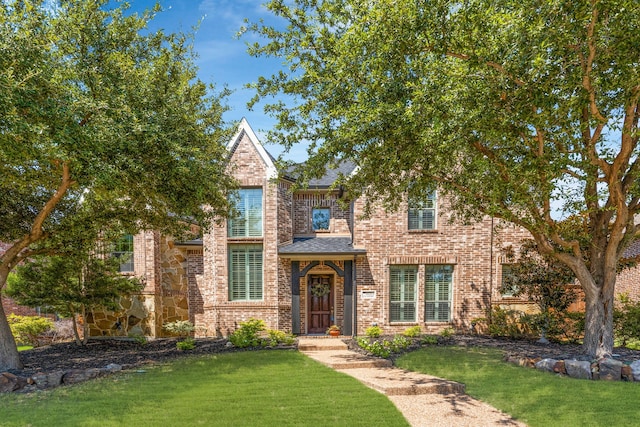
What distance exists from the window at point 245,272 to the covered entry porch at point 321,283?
3.98ft

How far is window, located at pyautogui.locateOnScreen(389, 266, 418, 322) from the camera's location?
13.6 m

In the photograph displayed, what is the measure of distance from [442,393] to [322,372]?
280 centimetres

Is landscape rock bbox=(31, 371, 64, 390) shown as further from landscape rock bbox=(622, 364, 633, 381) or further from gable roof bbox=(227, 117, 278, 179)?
landscape rock bbox=(622, 364, 633, 381)

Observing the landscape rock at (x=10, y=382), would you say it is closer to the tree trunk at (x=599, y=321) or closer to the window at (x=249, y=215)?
the window at (x=249, y=215)

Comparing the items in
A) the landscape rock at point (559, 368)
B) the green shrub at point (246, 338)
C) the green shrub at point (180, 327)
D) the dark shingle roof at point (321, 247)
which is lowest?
the green shrub at point (180, 327)

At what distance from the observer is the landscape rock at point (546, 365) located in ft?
26.9

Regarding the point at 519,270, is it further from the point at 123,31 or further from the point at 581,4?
the point at 123,31

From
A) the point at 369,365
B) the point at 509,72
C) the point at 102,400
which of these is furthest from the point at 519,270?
the point at 102,400

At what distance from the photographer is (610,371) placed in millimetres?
7652

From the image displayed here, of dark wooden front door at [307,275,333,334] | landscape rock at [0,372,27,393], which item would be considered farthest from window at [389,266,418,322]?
landscape rock at [0,372,27,393]

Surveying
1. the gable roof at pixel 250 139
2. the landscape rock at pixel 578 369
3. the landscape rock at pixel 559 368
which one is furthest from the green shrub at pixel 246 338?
the landscape rock at pixel 578 369

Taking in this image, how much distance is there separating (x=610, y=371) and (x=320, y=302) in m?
9.58

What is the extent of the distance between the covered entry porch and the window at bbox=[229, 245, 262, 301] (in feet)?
3.98

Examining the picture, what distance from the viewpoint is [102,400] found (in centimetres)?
645
